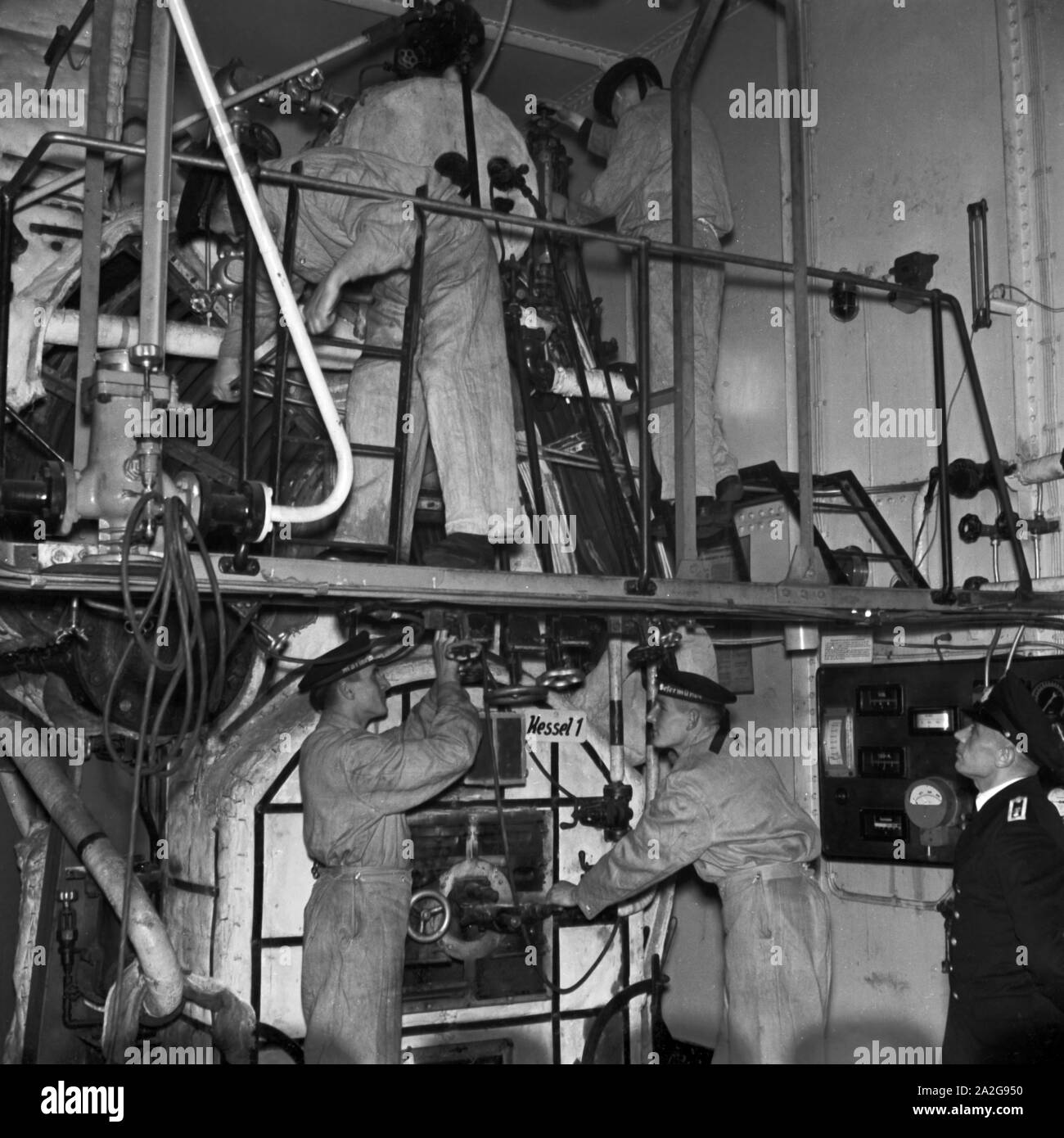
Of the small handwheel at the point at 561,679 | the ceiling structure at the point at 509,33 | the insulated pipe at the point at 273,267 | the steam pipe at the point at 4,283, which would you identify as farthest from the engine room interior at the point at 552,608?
the ceiling structure at the point at 509,33

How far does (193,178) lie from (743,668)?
11.1 feet

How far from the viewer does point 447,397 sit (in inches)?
181

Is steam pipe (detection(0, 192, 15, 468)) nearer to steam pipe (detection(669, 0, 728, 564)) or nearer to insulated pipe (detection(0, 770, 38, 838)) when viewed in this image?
steam pipe (detection(669, 0, 728, 564))

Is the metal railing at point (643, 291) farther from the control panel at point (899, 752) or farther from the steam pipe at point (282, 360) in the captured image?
the control panel at point (899, 752)

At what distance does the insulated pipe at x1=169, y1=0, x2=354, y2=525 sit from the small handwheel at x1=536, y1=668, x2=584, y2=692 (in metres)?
1.57

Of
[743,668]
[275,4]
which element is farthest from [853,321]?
[275,4]

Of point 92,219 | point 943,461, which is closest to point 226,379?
point 92,219

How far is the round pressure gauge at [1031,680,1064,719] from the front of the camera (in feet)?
16.0

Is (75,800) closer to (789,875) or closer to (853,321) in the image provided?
(789,875)

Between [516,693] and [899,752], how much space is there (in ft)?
5.79

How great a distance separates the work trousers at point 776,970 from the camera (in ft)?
16.6

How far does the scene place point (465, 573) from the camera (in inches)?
160

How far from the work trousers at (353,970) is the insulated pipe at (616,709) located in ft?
3.61
